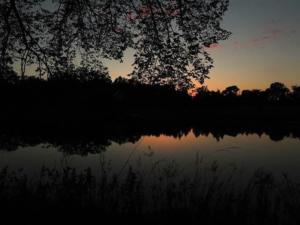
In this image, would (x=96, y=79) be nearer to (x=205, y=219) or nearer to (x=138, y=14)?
(x=138, y=14)

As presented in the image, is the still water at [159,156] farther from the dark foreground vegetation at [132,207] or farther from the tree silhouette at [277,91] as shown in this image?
the tree silhouette at [277,91]

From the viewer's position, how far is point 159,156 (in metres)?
24.4

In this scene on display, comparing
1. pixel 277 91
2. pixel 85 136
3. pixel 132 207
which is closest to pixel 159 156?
pixel 85 136

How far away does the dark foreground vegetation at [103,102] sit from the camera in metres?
12.8

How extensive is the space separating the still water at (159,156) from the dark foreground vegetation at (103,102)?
11.8 feet

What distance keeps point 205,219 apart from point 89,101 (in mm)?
71758

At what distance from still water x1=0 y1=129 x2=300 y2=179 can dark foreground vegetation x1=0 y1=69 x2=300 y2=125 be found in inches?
142

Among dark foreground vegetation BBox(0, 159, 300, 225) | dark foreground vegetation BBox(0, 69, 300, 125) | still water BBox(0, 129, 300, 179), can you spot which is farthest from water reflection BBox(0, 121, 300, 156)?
dark foreground vegetation BBox(0, 159, 300, 225)

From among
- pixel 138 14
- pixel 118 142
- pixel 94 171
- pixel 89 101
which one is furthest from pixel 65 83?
pixel 89 101

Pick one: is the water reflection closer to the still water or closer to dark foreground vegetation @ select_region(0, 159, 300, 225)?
the still water

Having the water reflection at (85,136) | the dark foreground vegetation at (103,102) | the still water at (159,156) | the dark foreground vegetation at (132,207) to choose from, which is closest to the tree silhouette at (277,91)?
the dark foreground vegetation at (103,102)

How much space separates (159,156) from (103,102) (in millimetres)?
60125

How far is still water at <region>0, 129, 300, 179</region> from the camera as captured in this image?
1941cm

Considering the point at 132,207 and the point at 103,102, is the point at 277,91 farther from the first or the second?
the point at 132,207
